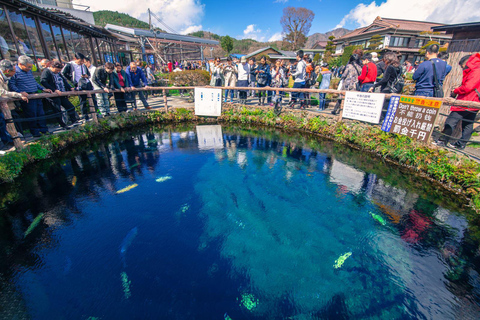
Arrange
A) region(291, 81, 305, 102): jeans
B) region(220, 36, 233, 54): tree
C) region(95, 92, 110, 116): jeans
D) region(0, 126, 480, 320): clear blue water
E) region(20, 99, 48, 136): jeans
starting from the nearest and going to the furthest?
region(0, 126, 480, 320): clear blue water
region(20, 99, 48, 136): jeans
region(95, 92, 110, 116): jeans
region(291, 81, 305, 102): jeans
region(220, 36, 233, 54): tree

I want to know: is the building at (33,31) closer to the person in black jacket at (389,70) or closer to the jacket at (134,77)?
the jacket at (134,77)

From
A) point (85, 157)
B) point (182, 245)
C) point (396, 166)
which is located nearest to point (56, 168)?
point (85, 157)

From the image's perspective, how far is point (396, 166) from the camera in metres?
6.53

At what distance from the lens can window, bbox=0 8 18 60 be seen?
877 centimetres

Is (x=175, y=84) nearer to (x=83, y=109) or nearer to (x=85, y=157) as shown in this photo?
(x=83, y=109)

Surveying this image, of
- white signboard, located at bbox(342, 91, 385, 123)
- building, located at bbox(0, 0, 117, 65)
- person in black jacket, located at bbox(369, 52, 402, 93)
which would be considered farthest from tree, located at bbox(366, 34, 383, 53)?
building, located at bbox(0, 0, 117, 65)

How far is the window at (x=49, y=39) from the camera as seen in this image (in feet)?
36.5

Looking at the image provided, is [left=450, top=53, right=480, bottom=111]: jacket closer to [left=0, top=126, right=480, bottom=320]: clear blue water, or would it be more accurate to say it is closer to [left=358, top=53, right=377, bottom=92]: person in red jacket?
[left=0, top=126, right=480, bottom=320]: clear blue water

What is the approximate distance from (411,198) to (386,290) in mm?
2871

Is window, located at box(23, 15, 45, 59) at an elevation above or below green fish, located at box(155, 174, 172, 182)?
above

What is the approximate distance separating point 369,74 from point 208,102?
22.1 ft

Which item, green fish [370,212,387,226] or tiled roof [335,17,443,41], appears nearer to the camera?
green fish [370,212,387,226]

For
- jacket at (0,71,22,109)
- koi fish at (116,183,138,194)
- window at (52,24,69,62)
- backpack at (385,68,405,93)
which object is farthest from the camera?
window at (52,24,69,62)

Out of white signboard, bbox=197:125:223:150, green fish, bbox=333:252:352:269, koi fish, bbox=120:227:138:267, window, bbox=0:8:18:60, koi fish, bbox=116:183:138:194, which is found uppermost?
window, bbox=0:8:18:60
